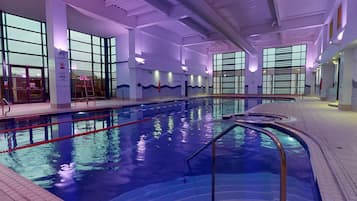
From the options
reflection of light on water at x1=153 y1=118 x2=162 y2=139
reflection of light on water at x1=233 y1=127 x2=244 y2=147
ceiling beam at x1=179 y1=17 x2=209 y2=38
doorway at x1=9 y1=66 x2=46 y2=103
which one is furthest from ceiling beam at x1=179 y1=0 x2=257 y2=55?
doorway at x1=9 y1=66 x2=46 y2=103

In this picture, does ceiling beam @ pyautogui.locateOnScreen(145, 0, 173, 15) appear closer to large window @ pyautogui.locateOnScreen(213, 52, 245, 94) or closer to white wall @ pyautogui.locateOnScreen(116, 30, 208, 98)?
white wall @ pyautogui.locateOnScreen(116, 30, 208, 98)

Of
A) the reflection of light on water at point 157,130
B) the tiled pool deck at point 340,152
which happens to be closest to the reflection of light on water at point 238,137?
the tiled pool deck at point 340,152

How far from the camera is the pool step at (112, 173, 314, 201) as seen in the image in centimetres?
238

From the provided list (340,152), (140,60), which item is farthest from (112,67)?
(340,152)

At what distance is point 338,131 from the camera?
389 centimetres

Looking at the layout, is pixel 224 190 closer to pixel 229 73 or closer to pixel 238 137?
pixel 238 137

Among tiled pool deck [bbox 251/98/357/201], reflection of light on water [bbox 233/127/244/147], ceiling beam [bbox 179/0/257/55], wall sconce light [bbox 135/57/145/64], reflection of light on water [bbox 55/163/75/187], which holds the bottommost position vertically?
reflection of light on water [bbox 55/163/75/187]

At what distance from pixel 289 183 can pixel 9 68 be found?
1246cm

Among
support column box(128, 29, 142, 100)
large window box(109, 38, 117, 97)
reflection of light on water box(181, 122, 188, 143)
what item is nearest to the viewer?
reflection of light on water box(181, 122, 188, 143)

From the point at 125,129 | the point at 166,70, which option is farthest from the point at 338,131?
the point at 166,70

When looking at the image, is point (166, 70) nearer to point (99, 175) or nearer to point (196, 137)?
point (196, 137)

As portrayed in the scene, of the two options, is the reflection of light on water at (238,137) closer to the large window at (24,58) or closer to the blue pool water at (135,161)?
the blue pool water at (135,161)

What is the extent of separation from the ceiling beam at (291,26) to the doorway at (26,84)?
1276 centimetres

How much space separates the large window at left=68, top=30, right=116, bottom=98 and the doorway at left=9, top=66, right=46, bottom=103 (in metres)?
1.74
